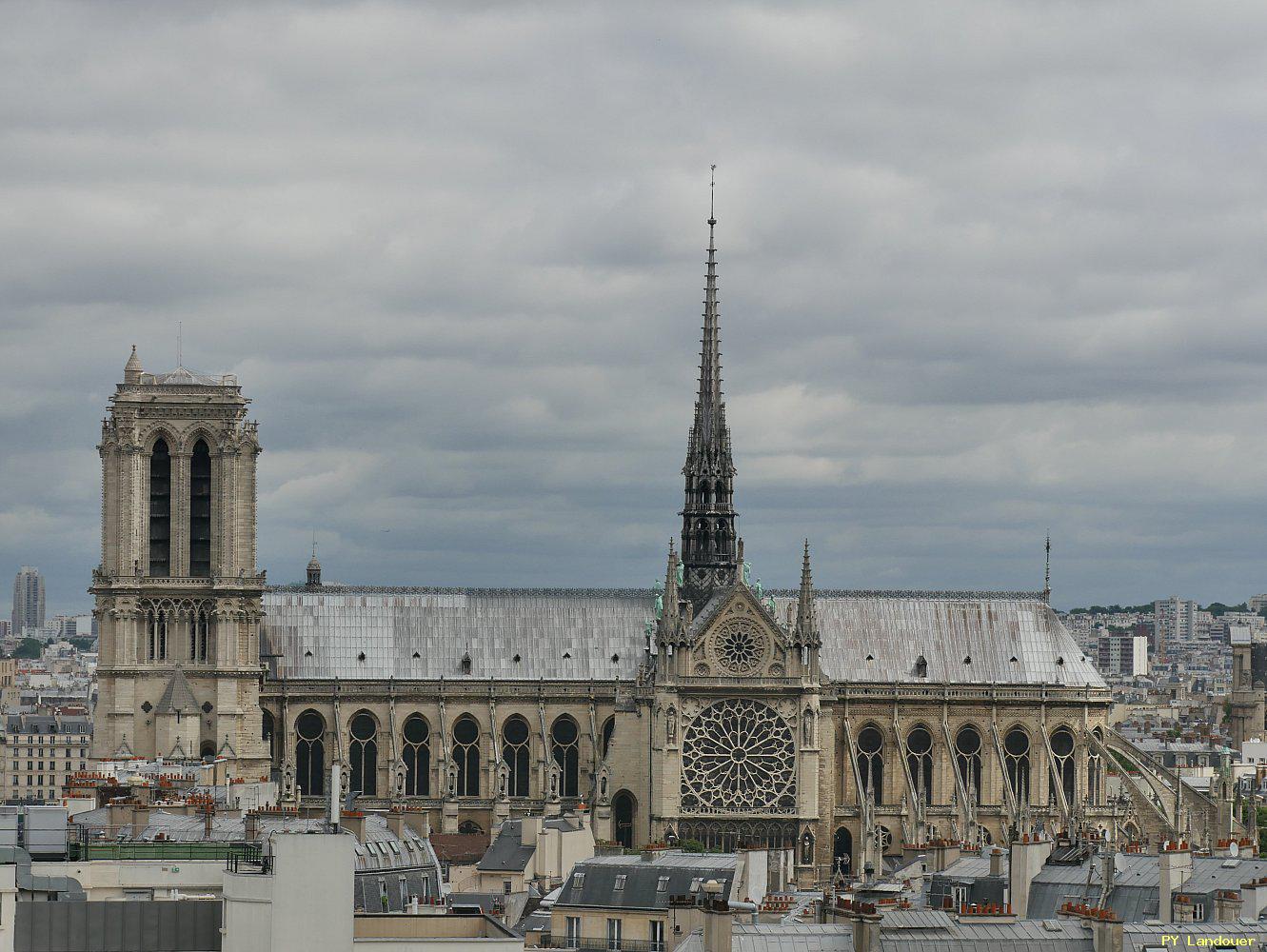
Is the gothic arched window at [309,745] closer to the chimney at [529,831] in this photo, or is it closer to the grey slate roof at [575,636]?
the grey slate roof at [575,636]

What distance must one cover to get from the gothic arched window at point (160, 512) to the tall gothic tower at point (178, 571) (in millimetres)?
40

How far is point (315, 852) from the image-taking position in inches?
1745

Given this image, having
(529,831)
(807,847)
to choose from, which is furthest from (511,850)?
(807,847)

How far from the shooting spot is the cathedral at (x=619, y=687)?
134125 millimetres

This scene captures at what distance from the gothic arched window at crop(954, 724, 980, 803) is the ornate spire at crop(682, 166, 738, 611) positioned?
1205 centimetres

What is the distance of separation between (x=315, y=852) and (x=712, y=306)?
99399 millimetres

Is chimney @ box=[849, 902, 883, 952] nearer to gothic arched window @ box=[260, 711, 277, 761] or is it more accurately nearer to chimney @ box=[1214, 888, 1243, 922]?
chimney @ box=[1214, 888, 1243, 922]


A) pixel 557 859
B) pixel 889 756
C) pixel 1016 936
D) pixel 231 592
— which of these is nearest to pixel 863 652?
pixel 889 756

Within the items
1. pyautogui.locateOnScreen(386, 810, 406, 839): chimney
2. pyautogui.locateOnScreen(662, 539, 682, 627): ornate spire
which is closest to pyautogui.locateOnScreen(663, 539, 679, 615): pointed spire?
pyautogui.locateOnScreen(662, 539, 682, 627): ornate spire

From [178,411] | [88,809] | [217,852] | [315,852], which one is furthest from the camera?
[178,411]

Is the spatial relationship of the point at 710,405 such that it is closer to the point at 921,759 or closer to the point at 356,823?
the point at 921,759

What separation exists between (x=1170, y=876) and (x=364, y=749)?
70305 mm

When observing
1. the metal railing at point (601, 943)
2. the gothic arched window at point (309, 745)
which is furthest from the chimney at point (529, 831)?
the gothic arched window at point (309, 745)

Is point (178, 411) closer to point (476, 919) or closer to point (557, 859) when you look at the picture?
point (557, 859)
